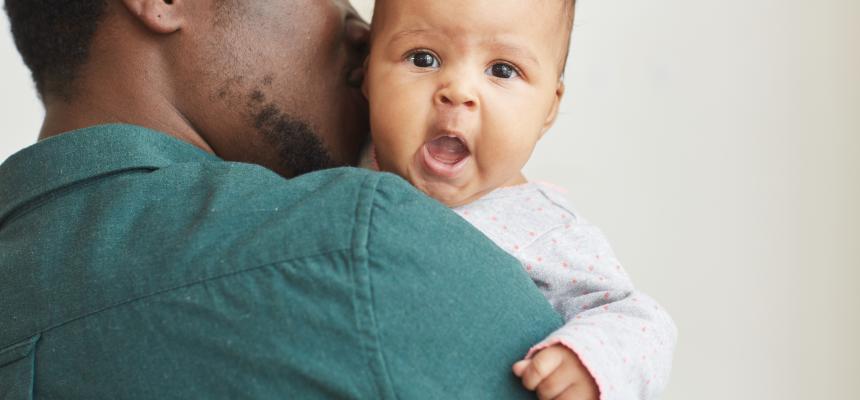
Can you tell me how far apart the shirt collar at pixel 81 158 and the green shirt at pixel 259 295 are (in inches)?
1.4

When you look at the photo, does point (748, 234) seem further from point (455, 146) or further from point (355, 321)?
point (355, 321)

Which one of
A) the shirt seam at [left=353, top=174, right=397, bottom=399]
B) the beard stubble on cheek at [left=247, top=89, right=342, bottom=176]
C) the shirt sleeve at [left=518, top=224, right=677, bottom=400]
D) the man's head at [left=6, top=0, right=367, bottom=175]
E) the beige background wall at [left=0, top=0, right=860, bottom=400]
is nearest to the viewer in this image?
the shirt seam at [left=353, top=174, right=397, bottom=399]

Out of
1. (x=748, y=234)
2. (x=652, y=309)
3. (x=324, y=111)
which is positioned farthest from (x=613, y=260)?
(x=748, y=234)

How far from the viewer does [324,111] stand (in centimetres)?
163

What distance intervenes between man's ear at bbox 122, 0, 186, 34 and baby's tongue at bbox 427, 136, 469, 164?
0.42 meters

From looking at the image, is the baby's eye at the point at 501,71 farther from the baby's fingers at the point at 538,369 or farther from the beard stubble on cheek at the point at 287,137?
the baby's fingers at the point at 538,369

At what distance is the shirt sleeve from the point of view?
117cm

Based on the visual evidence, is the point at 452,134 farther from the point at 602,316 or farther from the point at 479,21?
the point at 602,316

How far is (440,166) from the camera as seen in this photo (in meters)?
1.40

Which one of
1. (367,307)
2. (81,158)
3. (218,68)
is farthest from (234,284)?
(218,68)

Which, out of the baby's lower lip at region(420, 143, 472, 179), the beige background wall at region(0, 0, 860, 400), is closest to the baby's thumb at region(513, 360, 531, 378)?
the baby's lower lip at region(420, 143, 472, 179)

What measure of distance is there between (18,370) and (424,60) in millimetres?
657

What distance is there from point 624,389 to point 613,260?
0.29 meters

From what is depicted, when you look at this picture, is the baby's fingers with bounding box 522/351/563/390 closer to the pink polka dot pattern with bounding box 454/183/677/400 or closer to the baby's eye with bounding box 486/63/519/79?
the pink polka dot pattern with bounding box 454/183/677/400
